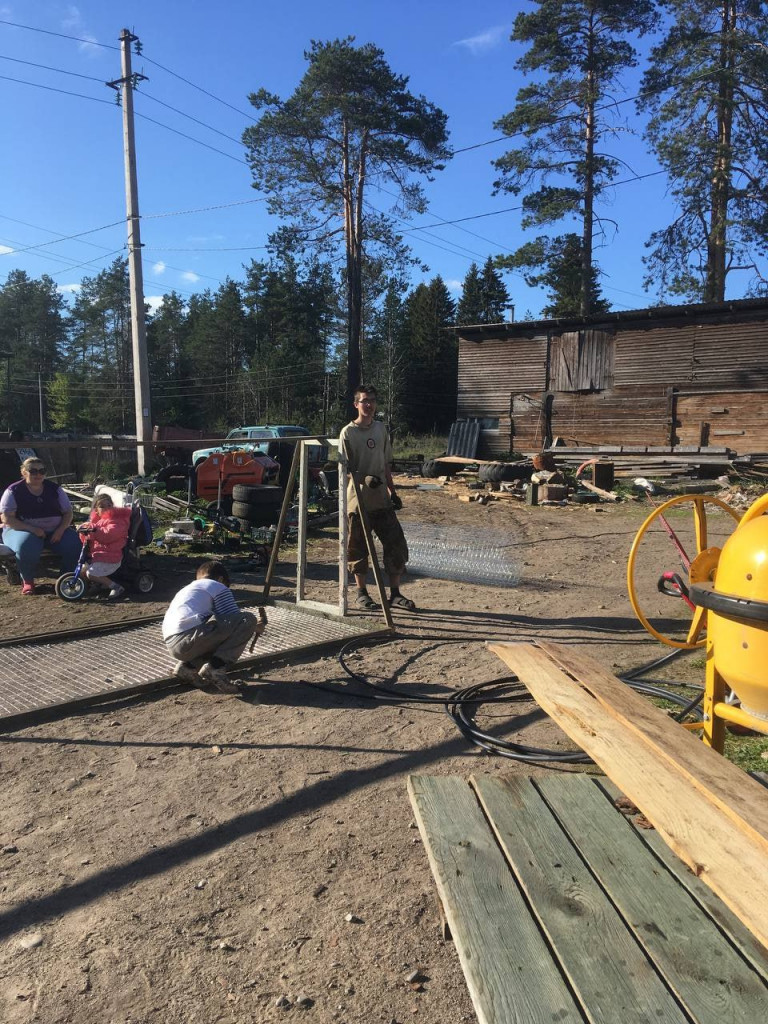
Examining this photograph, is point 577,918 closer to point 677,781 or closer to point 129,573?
point 677,781

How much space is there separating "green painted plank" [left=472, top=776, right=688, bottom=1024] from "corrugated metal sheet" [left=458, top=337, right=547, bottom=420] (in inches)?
961

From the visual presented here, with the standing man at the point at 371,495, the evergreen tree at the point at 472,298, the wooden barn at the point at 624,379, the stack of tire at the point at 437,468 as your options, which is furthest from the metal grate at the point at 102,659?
the evergreen tree at the point at 472,298

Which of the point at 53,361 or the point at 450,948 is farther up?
the point at 53,361

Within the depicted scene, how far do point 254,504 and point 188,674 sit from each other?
19.2 feet

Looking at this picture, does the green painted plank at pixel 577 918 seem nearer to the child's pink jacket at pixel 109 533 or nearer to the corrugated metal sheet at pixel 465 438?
the child's pink jacket at pixel 109 533

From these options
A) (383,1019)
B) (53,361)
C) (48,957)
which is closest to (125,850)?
(48,957)

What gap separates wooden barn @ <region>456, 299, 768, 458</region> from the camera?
2228 cm

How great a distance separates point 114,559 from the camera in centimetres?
756

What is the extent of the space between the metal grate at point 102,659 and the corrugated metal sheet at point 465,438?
20.8 m

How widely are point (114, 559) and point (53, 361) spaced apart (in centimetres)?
7975

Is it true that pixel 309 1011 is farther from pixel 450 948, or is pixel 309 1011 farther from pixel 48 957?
pixel 48 957

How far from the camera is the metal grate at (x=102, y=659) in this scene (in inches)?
182

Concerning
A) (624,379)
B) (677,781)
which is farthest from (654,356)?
(677,781)

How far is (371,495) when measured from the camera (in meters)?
6.69
